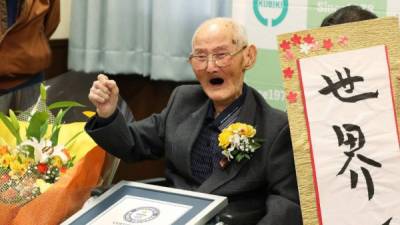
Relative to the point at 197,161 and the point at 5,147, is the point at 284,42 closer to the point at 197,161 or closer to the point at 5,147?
the point at 197,161

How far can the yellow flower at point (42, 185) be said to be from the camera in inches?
60.8

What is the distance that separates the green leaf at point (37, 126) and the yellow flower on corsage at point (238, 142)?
20.2 inches

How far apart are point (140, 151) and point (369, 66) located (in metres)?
0.72

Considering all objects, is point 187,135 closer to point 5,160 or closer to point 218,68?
point 218,68

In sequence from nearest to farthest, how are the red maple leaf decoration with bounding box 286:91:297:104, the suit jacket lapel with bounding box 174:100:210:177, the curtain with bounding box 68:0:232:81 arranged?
1. the red maple leaf decoration with bounding box 286:91:297:104
2. the suit jacket lapel with bounding box 174:100:210:177
3. the curtain with bounding box 68:0:232:81

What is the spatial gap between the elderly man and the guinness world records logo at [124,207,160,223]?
0.23 meters

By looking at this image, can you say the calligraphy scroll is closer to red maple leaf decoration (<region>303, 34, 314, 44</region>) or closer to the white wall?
red maple leaf decoration (<region>303, 34, 314, 44</region>)

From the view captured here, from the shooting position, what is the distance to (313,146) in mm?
1494

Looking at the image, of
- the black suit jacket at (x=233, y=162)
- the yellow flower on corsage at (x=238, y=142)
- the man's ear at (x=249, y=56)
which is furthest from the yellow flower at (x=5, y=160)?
the man's ear at (x=249, y=56)

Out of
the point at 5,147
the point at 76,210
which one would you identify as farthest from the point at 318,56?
the point at 5,147

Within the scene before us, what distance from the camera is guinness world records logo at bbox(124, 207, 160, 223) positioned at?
4.65 ft

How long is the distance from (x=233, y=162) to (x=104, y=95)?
1.33ft

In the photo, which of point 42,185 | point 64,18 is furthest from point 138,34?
point 42,185

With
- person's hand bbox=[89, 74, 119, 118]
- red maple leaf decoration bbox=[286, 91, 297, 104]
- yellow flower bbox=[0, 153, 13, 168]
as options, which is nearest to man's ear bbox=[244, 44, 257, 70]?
red maple leaf decoration bbox=[286, 91, 297, 104]
